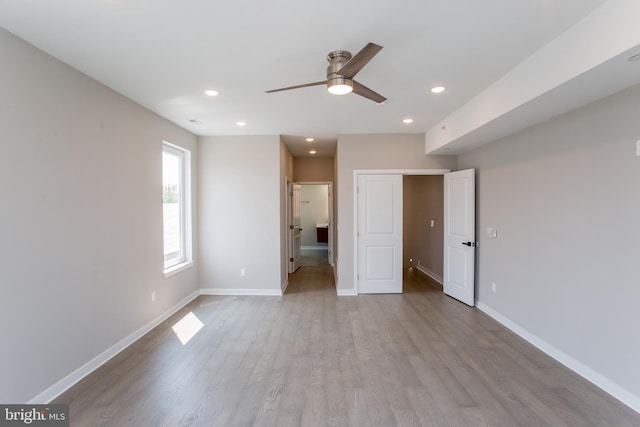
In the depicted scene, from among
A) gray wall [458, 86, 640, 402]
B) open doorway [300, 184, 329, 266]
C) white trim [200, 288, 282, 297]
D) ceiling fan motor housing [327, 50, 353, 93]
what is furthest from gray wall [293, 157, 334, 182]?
ceiling fan motor housing [327, 50, 353, 93]

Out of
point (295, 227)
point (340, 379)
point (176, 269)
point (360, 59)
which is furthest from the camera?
point (295, 227)

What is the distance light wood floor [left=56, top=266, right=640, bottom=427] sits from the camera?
205 cm

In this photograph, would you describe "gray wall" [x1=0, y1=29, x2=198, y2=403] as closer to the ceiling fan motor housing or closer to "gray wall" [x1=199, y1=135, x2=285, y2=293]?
"gray wall" [x1=199, y1=135, x2=285, y2=293]

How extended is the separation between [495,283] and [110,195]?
4621mm

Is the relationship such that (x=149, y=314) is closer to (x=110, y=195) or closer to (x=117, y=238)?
(x=117, y=238)

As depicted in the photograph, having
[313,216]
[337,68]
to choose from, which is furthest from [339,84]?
[313,216]

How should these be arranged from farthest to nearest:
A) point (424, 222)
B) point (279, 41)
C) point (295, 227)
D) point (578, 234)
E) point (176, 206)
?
1. point (295, 227)
2. point (424, 222)
3. point (176, 206)
4. point (578, 234)
5. point (279, 41)

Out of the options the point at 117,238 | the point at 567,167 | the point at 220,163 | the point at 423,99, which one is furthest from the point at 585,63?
the point at 220,163

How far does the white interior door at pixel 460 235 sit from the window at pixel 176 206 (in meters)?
4.16

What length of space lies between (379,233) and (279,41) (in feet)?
11.4

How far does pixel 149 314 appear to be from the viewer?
3.50 m

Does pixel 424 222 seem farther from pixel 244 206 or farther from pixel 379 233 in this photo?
pixel 244 206

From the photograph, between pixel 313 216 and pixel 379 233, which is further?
pixel 313 216

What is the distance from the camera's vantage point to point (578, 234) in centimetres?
263
